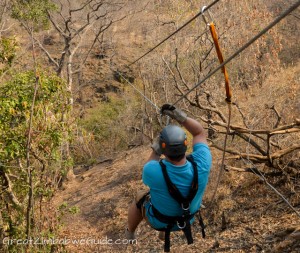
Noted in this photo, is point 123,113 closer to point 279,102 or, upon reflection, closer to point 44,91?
point 279,102

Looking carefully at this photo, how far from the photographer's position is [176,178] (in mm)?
3119

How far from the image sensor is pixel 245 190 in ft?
29.6

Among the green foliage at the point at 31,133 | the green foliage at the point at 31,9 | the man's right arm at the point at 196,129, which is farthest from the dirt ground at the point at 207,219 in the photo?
the green foliage at the point at 31,9

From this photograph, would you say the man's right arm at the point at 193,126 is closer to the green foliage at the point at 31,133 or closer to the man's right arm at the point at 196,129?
the man's right arm at the point at 196,129

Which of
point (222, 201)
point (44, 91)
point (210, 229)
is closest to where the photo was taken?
point (44, 91)

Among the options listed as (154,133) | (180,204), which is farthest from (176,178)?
(154,133)

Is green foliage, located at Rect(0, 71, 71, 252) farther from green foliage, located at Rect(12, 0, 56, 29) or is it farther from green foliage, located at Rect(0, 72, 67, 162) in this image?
green foliage, located at Rect(12, 0, 56, 29)

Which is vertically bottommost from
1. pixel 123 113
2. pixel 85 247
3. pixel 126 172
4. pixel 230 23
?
pixel 85 247

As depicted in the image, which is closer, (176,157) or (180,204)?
(176,157)

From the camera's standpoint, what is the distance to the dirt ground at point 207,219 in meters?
6.91

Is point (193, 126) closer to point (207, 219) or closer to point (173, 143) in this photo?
point (173, 143)

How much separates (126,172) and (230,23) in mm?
6471

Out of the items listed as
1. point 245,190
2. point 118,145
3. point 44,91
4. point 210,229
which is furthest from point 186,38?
point 44,91

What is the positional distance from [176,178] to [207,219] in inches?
233
